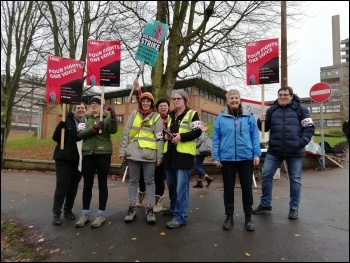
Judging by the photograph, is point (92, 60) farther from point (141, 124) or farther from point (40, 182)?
point (40, 182)

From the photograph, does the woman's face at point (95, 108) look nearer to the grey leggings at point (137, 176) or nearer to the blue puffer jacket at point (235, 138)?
the grey leggings at point (137, 176)

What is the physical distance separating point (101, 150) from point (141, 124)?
732mm

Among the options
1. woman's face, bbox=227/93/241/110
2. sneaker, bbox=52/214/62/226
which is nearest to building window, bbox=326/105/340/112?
woman's face, bbox=227/93/241/110

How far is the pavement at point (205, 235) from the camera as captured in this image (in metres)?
3.55

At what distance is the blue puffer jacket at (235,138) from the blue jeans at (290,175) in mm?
803

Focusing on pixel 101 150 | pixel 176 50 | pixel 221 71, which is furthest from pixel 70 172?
pixel 221 71

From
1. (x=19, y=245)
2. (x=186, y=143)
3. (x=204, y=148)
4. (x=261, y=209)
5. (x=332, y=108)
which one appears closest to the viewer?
(x=19, y=245)

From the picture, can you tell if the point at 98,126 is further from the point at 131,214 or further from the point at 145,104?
the point at 131,214

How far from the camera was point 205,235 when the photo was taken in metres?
4.19

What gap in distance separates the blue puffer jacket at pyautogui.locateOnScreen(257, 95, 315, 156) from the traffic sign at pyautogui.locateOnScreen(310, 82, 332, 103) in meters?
6.15

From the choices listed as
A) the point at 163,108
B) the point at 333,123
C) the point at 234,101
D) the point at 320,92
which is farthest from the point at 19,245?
the point at 333,123

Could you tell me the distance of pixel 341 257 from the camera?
135 inches

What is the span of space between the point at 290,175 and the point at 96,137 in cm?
319

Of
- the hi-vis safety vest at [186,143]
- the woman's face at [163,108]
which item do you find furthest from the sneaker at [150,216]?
the woman's face at [163,108]
